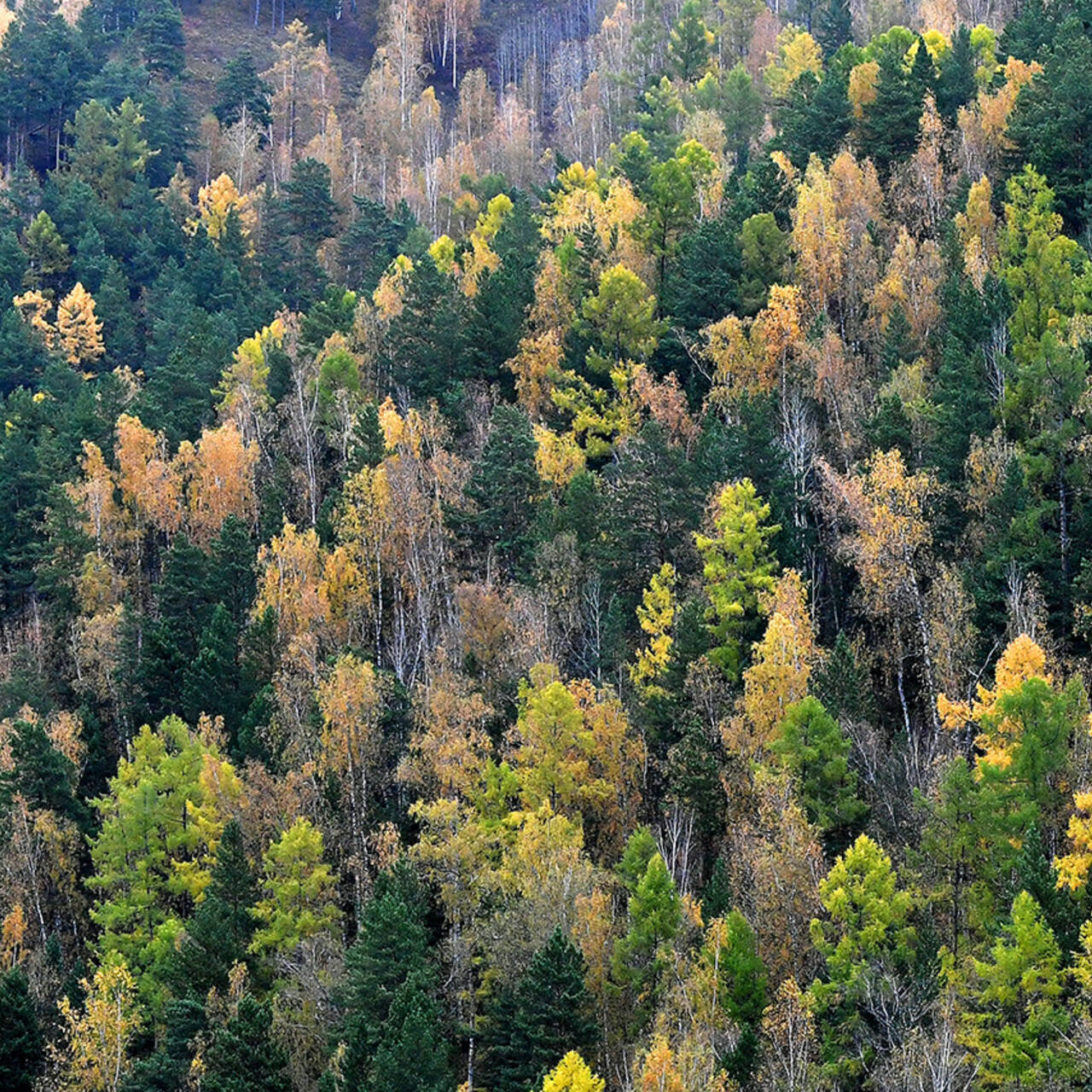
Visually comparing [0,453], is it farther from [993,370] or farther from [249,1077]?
[993,370]

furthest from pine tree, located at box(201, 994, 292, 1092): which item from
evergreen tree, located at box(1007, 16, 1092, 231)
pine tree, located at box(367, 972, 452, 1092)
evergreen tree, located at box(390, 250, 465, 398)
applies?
evergreen tree, located at box(1007, 16, 1092, 231)

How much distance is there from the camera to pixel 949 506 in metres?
46.0

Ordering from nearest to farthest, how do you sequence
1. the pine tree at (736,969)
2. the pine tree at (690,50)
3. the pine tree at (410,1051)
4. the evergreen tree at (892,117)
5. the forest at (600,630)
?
1. the pine tree at (410,1051)
2. the pine tree at (736,969)
3. the forest at (600,630)
4. the evergreen tree at (892,117)
5. the pine tree at (690,50)

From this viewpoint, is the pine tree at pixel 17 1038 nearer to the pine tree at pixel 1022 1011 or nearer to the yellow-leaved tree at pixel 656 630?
the yellow-leaved tree at pixel 656 630

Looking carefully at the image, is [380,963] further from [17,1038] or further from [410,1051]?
[17,1038]

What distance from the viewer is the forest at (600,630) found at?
35.9 m

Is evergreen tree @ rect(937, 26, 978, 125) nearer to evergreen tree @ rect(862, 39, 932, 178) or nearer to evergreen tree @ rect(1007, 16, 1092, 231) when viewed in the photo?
evergreen tree @ rect(862, 39, 932, 178)

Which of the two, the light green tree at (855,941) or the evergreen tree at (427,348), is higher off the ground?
the evergreen tree at (427,348)

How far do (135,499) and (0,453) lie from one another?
6415mm

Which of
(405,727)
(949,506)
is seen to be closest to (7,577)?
(405,727)

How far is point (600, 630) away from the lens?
49.5m

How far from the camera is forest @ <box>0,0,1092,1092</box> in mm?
35875

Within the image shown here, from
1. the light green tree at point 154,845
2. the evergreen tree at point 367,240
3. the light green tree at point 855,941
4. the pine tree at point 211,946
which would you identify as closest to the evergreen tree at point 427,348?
the evergreen tree at point 367,240

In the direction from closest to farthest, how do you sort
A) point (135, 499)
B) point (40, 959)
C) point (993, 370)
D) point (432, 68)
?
1. point (40, 959)
2. point (993, 370)
3. point (135, 499)
4. point (432, 68)
